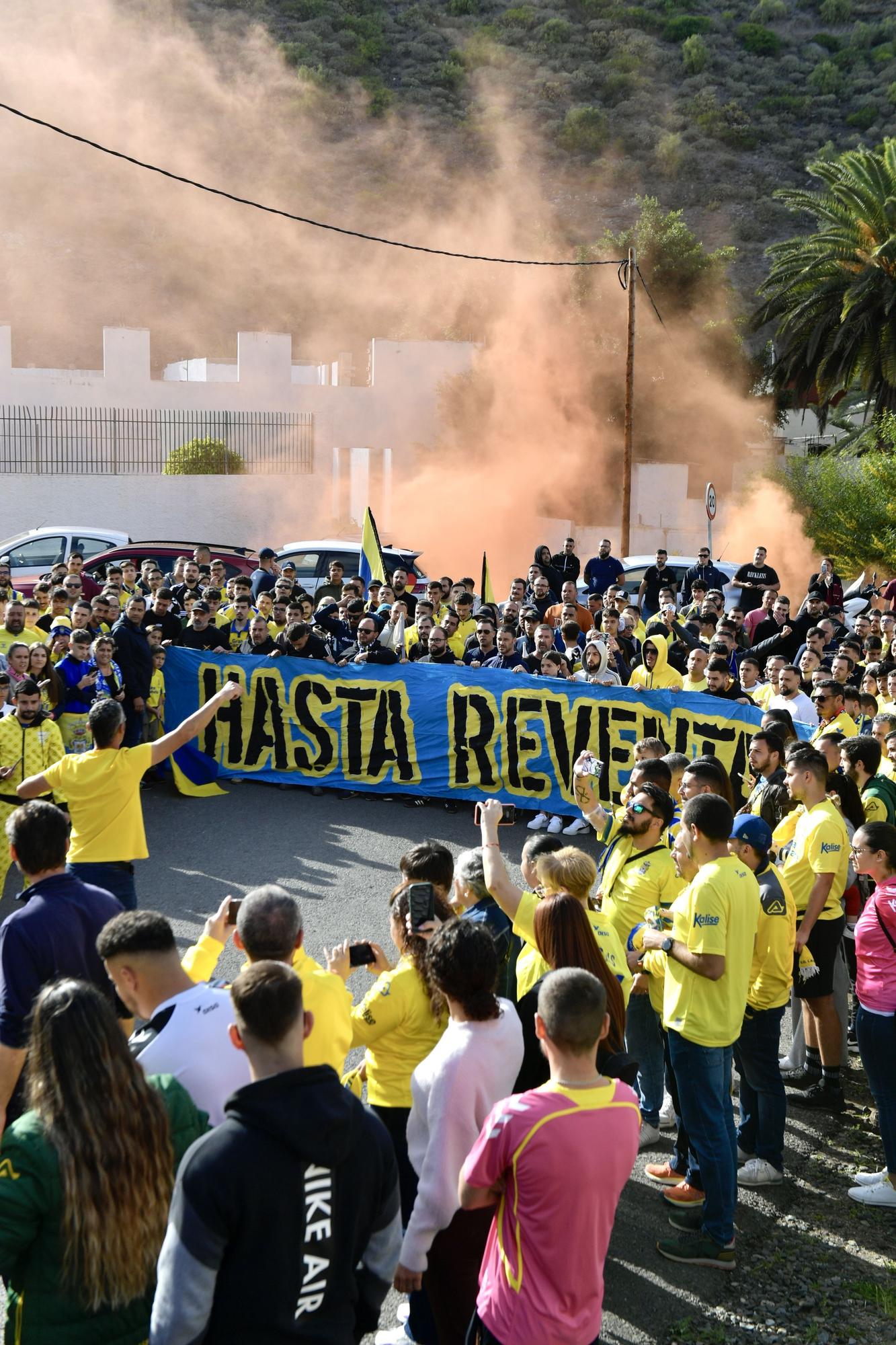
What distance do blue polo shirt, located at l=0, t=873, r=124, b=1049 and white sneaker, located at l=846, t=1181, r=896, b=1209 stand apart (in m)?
3.28

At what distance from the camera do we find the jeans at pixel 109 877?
21.9ft

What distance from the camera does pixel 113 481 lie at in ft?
96.4

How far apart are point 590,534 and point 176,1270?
32897 millimetres

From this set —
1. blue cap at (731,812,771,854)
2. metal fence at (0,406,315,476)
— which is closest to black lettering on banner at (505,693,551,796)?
blue cap at (731,812,771,854)

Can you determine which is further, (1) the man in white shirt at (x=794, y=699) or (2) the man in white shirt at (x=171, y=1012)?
(1) the man in white shirt at (x=794, y=699)

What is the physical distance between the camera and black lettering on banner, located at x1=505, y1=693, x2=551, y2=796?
37.1 feet

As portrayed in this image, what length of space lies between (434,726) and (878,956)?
6.59m

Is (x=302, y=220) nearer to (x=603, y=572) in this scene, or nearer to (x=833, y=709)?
(x=603, y=572)

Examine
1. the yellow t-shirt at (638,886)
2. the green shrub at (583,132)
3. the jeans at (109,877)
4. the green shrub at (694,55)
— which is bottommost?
the jeans at (109,877)

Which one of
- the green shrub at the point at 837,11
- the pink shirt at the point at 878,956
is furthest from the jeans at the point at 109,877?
the green shrub at the point at 837,11

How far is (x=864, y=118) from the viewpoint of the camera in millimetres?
66250

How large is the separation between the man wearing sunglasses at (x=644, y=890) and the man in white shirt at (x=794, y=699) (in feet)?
13.5

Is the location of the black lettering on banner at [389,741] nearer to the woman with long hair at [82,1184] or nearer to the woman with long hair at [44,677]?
A: the woman with long hair at [44,677]

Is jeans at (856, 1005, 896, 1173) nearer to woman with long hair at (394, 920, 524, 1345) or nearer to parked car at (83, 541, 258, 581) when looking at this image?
woman with long hair at (394, 920, 524, 1345)
